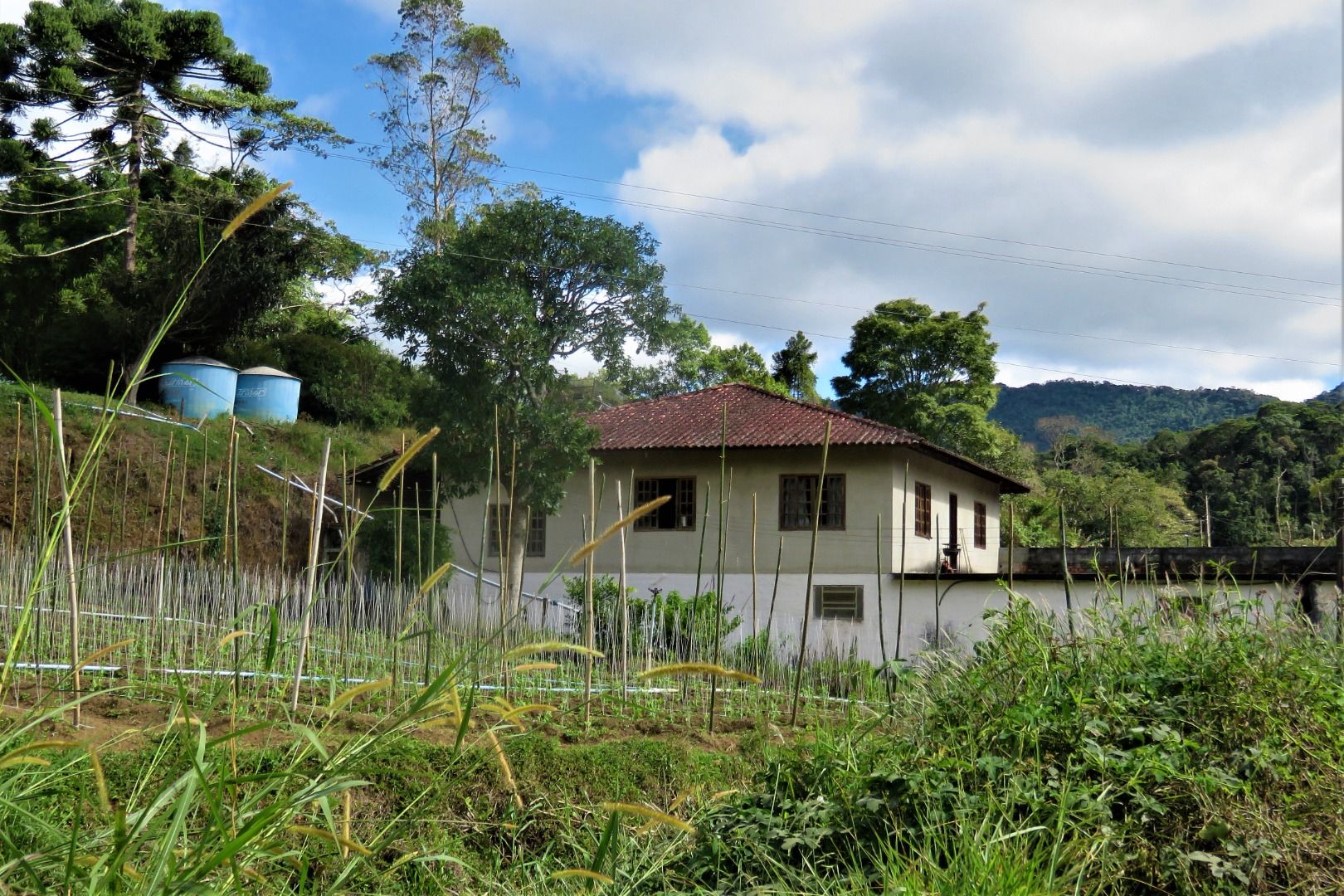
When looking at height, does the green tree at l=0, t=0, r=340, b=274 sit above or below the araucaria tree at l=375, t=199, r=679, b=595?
above

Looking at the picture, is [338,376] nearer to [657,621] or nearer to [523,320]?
[523,320]

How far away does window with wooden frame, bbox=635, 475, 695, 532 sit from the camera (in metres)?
19.4

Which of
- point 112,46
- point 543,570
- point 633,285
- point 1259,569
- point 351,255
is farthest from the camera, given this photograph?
point 351,255

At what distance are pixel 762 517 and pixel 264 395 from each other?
1055cm

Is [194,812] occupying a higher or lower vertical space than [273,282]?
lower

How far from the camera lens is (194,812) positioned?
3424mm

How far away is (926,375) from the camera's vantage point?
30.1 m

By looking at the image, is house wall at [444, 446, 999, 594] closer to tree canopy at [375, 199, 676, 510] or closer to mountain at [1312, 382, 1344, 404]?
tree canopy at [375, 199, 676, 510]

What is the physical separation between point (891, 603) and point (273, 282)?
1389cm

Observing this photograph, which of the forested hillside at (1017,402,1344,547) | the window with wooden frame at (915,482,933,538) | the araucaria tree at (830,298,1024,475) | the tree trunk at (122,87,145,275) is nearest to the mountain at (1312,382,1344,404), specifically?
the forested hillside at (1017,402,1344,547)

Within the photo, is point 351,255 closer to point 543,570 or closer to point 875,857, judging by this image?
point 543,570

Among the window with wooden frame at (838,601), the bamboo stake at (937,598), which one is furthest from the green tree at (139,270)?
the bamboo stake at (937,598)

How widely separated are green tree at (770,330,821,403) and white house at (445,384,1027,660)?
1222cm

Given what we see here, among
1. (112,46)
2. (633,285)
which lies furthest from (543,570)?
(112,46)
